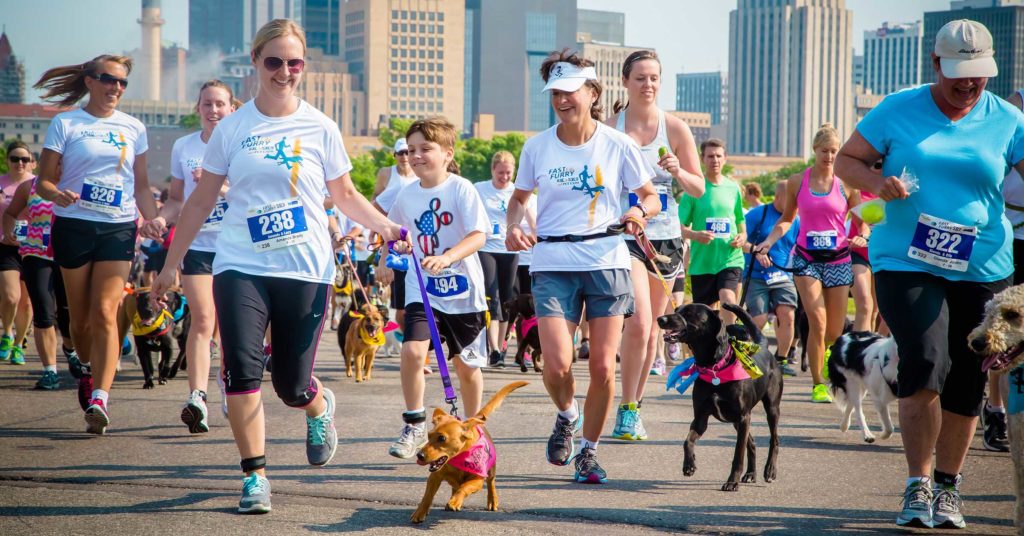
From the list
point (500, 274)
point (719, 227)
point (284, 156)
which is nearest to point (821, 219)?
point (719, 227)

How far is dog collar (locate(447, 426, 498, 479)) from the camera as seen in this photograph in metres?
5.23

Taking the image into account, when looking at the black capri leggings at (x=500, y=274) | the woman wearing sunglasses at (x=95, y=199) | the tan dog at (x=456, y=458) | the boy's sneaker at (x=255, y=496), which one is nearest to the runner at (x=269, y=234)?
the boy's sneaker at (x=255, y=496)

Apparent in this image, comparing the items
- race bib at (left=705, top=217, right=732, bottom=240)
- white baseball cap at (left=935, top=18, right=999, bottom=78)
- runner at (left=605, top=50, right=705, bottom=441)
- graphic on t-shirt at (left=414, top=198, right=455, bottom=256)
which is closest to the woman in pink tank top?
race bib at (left=705, top=217, right=732, bottom=240)

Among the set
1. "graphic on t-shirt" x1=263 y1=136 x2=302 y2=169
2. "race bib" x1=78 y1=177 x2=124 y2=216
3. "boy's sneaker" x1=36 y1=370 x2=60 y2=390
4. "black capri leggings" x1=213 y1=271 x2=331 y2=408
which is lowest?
"boy's sneaker" x1=36 y1=370 x2=60 y2=390

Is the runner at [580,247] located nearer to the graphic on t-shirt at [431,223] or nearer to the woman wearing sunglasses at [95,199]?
the graphic on t-shirt at [431,223]

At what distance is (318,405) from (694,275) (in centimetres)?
588

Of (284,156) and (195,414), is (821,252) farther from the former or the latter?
(284,156)

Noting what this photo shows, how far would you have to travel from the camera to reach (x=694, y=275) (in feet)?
36.9

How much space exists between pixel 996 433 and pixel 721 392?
2430 millimetres

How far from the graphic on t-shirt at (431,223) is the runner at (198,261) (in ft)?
4.25

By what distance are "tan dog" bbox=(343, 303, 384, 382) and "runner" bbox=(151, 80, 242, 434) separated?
347 cm

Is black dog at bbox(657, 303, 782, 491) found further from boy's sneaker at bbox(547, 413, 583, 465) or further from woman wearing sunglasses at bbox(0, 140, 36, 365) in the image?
woman wearing sunglasses at bbox(0, 140, 36, 365)

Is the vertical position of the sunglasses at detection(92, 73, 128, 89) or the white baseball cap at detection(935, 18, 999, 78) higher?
the sunglasses at detection(92, 73, 128, 89)

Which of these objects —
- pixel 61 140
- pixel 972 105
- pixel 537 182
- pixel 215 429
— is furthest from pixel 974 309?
pixel 61 140
